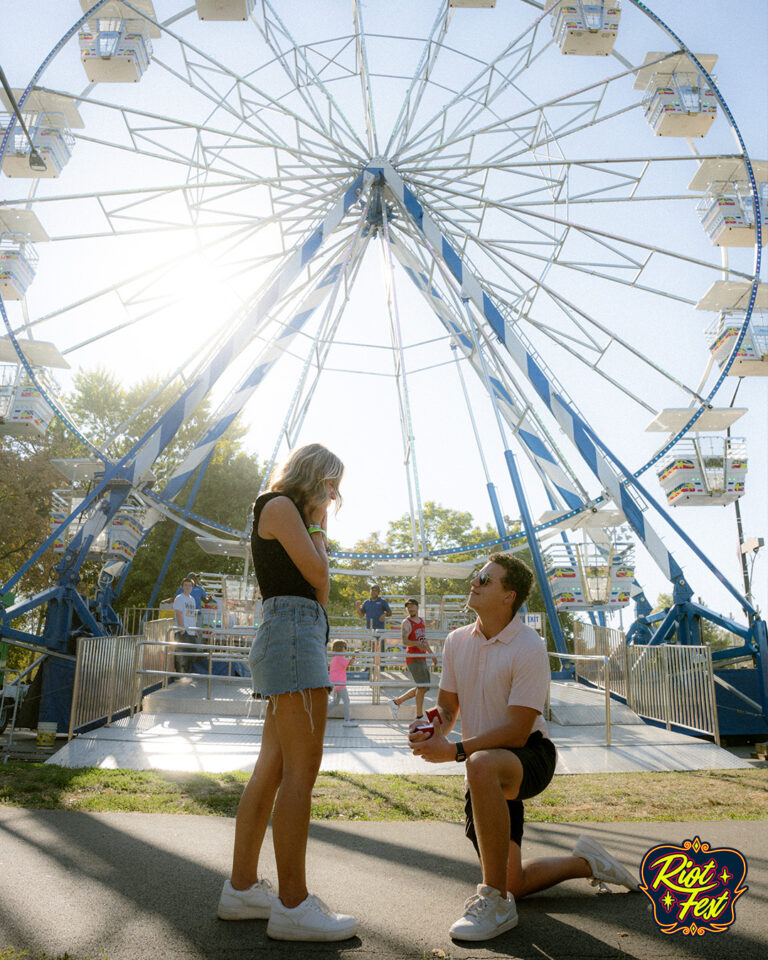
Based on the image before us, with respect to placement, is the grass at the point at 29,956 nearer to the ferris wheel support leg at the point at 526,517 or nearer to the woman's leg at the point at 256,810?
the woman's leg at the point at 256,810

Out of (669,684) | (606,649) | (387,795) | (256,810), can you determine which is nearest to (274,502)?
(256,810)

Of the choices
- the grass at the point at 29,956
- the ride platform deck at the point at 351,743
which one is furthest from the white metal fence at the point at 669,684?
the grass at the point at 29,956

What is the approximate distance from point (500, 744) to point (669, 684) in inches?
302

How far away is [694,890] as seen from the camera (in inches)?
106

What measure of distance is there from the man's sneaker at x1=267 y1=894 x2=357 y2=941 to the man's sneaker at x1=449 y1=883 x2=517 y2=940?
365 mm

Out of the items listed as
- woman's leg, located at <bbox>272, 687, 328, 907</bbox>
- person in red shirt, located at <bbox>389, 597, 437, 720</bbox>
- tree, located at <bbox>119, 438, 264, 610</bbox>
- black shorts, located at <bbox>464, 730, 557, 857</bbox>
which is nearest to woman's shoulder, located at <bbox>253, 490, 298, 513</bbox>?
woman's leg, located at <bbox>272, 687, 328, 907</bbox>

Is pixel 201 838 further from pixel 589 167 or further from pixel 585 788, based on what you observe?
pixel 589 167

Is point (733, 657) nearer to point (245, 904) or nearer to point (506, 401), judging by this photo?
point (506, 401)

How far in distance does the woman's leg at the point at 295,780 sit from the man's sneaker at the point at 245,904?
184 mm

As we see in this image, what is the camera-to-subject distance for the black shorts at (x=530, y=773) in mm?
2932

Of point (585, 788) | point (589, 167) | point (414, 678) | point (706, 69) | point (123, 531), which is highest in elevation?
point (706, 69)

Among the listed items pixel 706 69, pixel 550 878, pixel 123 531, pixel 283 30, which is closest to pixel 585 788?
pixel 550 878

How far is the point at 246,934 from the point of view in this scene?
271 centimetres

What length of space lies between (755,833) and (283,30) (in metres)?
15.1
